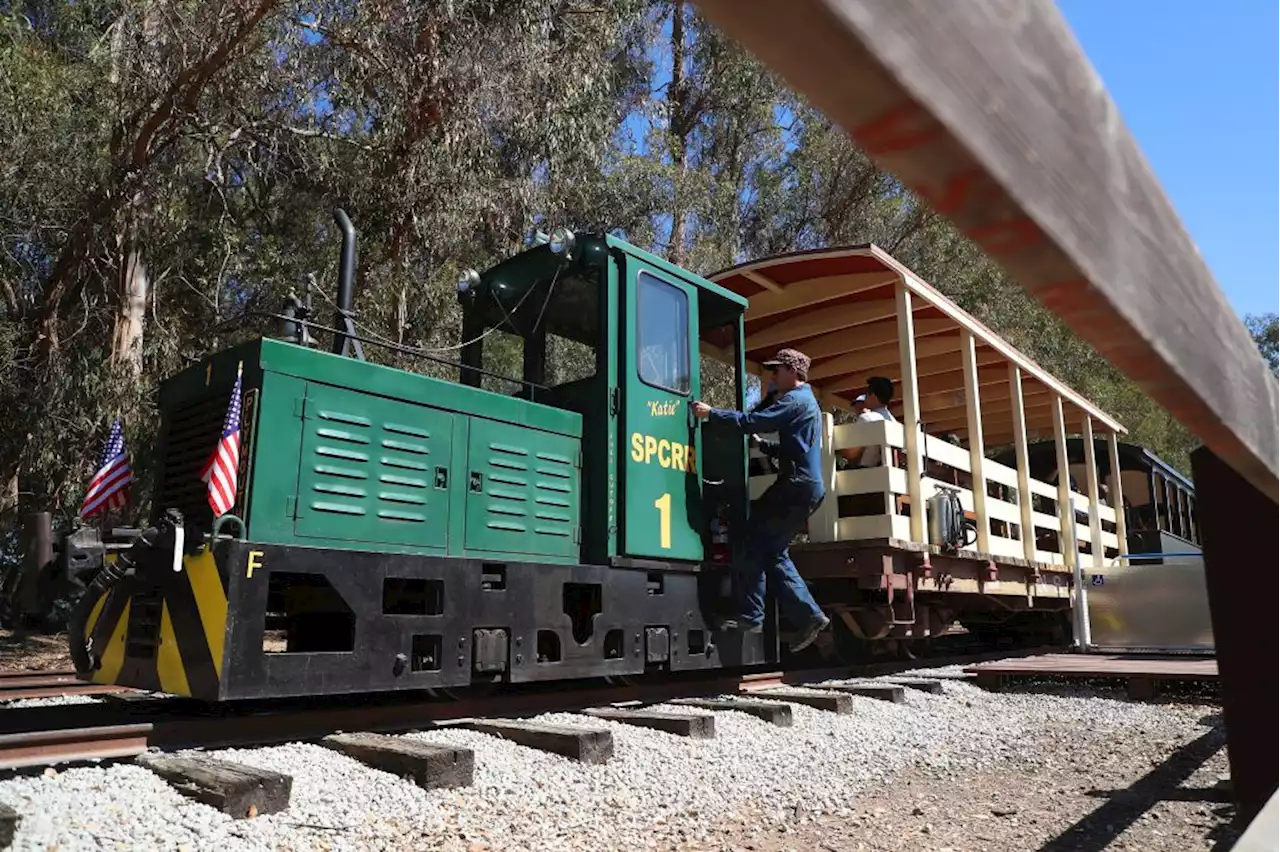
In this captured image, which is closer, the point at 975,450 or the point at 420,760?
the point at 420,760

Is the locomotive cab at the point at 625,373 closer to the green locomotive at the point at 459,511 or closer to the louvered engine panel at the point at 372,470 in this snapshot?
the green locomotive at the point at 459,511

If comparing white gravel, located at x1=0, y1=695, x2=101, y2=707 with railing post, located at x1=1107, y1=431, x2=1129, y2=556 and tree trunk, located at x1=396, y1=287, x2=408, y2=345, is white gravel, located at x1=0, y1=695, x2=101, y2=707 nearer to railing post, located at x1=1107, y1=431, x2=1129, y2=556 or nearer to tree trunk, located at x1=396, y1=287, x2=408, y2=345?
tree trunk, located at x1=396, y1=287, x2=408, y2=345

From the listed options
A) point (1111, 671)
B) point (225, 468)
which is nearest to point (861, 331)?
point (1111, 671)

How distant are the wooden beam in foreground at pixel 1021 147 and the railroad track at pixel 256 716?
11.9 ft

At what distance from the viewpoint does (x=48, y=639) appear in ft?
32.6

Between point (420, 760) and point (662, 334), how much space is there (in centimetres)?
314

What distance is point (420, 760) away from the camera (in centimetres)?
330

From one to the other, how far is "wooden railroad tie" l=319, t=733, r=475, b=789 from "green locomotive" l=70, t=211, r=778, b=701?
484mm

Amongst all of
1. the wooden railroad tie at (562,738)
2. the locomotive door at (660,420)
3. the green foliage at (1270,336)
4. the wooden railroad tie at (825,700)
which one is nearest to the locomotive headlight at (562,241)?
the locomotive door at (660,420)

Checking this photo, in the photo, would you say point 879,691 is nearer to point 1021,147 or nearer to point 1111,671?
point 1111,671

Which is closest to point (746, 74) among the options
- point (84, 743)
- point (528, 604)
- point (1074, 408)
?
point (1074, 408)

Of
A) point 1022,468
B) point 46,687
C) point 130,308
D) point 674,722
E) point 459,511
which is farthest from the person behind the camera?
point 130,308

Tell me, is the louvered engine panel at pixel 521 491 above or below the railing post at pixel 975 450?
below

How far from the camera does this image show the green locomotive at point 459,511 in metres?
4.00
